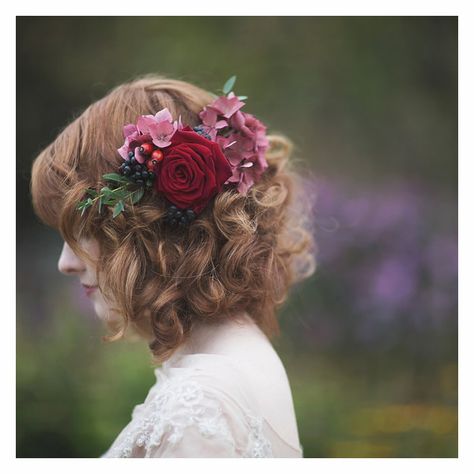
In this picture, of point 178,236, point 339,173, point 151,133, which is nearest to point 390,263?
point 339,173

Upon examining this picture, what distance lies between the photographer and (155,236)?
1.45 meters

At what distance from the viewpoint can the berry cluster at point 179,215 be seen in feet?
4.62

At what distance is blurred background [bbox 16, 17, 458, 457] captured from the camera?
10.5ft

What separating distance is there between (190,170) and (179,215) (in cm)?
12

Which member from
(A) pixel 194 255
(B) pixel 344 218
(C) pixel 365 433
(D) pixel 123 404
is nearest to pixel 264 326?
(A) pixel 194 255

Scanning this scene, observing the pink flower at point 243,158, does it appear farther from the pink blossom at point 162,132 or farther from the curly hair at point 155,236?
the pink blossom at point 162,132

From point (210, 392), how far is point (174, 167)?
0.56 m

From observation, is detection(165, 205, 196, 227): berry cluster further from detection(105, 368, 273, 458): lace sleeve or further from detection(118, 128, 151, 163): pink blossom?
detection(105, 368, 273, 458): lace sleeve

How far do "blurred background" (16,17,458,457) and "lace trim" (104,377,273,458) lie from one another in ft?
5.75

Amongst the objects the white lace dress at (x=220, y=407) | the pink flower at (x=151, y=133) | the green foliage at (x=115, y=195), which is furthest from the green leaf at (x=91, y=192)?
the white lace dress at (x=220, y=407)

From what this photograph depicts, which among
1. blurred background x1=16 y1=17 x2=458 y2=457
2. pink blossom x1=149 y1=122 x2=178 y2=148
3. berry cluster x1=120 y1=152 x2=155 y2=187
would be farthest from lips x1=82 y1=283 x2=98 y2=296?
blurred background x1=16 y1=17 x2=458 y2=457

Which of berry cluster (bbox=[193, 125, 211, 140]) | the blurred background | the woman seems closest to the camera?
the woman

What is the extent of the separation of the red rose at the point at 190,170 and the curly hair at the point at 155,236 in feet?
0.18

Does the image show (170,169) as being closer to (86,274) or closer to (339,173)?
(86,274)
